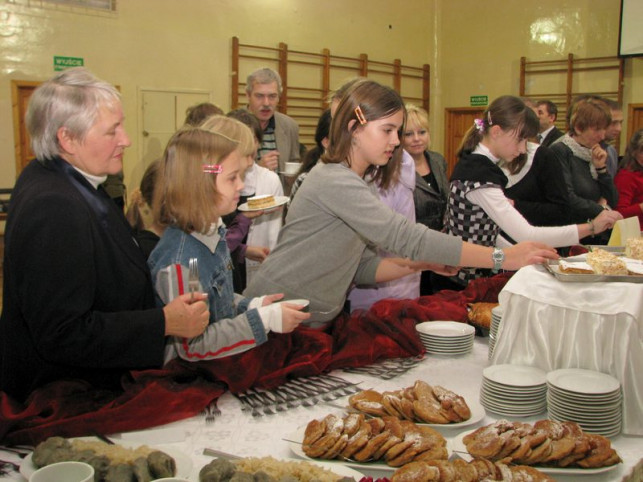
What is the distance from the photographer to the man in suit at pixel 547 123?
5957 mm

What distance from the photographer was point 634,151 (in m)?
5.27

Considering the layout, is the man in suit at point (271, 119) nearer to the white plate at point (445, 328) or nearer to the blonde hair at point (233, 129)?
the blonde hair at point (233, 129)

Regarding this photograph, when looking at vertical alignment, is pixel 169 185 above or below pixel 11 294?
above

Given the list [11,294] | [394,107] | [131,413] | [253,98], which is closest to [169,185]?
[11,294]

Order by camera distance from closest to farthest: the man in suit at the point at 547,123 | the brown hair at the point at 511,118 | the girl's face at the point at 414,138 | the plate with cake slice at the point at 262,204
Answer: the brown hair at the point at 511,118 → the plate with cake slice at the point at 262,204 → the girl's face at the point at 414,138 → the man in suit at the point at 547,123

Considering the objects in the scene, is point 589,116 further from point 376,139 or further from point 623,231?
point 376,139

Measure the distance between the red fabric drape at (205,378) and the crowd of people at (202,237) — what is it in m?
0.06

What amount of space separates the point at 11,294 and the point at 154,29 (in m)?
6.77

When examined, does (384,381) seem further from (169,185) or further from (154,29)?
(154,29)

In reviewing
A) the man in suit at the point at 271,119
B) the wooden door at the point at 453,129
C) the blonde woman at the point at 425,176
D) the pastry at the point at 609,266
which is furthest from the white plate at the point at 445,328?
the wooden door at the point at 453,129

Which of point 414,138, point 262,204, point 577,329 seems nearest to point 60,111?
point 577,329

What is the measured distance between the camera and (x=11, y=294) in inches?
65.0

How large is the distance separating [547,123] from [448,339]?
15.1 ft

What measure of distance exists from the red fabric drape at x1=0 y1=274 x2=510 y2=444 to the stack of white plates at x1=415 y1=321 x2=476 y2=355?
0.04 m
